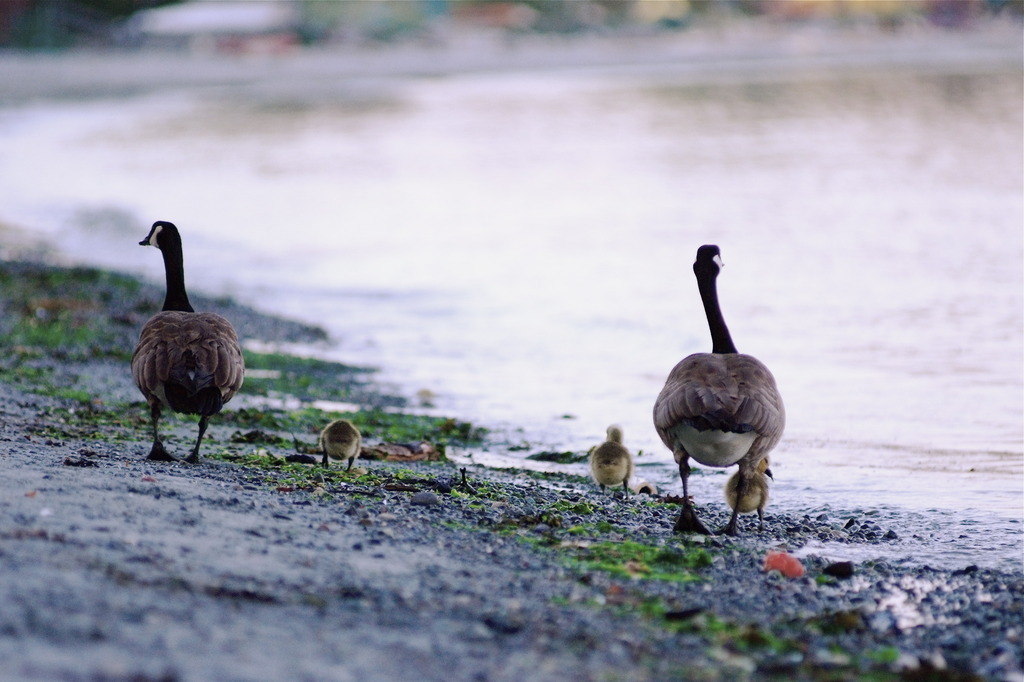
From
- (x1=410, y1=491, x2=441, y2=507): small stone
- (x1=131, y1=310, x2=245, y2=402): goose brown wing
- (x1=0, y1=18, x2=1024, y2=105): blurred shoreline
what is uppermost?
(x1=0, y1=18, x2=1024, y2=105): blurred shoreline

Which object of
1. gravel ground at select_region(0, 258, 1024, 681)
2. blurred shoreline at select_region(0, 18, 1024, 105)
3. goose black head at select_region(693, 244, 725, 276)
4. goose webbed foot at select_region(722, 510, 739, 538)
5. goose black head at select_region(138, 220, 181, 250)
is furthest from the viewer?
blurred shoreline at select_region(0, 18, 1024, 105)

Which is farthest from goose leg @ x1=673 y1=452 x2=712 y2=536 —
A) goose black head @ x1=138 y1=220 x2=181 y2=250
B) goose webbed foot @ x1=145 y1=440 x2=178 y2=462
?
goose black head @ x1=138 y1=220 x2=181 y2=250

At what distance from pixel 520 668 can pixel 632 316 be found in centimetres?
1297

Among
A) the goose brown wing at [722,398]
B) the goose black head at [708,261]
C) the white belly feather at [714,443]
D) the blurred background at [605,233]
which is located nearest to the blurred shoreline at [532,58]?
the blurred background at [605,233]

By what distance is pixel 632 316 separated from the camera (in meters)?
17.7

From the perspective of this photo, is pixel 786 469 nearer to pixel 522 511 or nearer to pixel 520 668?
pixel 522 511

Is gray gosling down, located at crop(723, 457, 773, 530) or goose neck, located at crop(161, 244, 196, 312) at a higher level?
goose neck, located at crop(161, 244, 196, 312)

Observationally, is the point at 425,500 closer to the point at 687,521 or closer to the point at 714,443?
the point at 687,521

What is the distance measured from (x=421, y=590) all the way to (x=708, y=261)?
3.81 m

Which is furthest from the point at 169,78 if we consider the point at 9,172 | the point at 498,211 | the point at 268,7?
the point at 498,211

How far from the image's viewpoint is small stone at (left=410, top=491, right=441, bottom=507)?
24.6 ft

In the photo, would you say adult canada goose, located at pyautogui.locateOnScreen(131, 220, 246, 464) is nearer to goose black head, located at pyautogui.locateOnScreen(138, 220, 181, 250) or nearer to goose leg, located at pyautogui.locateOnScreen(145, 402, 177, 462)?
goose leg, located at pyautogui.locateOnScreen(145, 402, 177, 462)

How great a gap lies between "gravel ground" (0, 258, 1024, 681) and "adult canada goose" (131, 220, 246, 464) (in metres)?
0.42

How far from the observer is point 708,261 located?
28.4 ft
